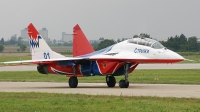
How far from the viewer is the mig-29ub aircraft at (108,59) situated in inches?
1083

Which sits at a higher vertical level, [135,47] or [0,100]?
[135,47]

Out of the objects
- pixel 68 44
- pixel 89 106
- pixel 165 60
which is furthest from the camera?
pixel 68 44

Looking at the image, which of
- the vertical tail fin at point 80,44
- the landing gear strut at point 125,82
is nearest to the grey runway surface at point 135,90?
the landing gear strut at point 125,82

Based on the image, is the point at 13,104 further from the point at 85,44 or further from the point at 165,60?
the point at 85,44

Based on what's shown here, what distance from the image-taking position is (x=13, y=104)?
18562mm

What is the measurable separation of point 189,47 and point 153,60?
7445cm

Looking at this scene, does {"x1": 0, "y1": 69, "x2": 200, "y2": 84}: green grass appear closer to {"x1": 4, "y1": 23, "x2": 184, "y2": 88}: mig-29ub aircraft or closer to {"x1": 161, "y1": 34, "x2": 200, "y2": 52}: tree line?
{"x1": 4, "y1": 23, "x2": 184, "y2": 88}: mig-29ub aircraft

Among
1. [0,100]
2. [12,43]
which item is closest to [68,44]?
[12,43]

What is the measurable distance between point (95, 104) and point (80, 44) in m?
14.9

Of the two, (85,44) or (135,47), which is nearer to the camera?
(135,47)

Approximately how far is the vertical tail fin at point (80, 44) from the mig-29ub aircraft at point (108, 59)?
0.38m

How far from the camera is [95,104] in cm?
1847

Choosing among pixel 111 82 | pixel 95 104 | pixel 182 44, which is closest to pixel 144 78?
pixel 111 82

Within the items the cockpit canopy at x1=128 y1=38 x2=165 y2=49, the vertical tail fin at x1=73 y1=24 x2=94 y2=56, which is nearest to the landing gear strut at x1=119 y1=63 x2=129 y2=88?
the cockpit canopy at x1=128 y1=38 x2=165 y2=49
